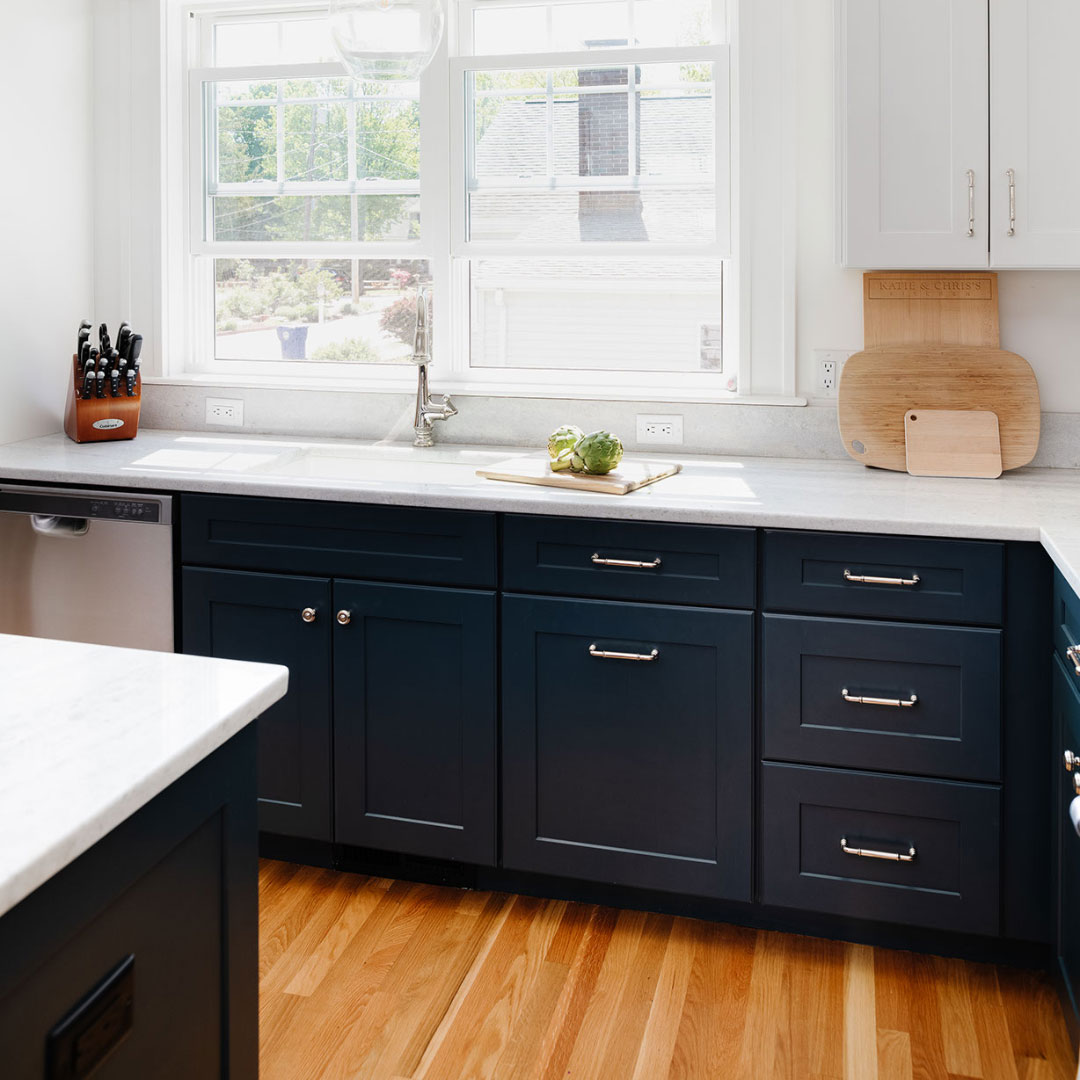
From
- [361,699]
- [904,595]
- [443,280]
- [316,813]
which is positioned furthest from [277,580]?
[904,595]

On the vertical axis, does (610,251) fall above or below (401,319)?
above

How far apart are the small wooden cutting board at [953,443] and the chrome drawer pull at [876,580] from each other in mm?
568

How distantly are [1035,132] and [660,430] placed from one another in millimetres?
1109

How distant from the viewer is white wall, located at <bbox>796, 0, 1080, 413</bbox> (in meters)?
2.69

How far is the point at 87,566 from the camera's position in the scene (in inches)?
106

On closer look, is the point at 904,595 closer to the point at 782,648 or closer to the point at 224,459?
the point at 782,648

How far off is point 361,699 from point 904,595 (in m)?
1.20

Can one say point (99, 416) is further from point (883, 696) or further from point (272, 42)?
point (883, 696)

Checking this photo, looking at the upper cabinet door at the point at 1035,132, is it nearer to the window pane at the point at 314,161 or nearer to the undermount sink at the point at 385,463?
the undermount sink at the point at 385,463

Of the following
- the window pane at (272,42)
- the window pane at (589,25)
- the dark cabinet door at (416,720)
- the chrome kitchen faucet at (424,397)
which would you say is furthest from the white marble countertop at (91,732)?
the window pane at (272,42)

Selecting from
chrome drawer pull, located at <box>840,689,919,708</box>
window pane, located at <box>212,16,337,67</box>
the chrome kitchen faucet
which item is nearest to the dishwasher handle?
the chrome kitchen faucet

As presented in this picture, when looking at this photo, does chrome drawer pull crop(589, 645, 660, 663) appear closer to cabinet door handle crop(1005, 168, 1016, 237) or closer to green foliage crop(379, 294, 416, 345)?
cabinet door handle crop(1005, 168, 1016, 237)

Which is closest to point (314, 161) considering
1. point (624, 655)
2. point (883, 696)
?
point (624, 655)

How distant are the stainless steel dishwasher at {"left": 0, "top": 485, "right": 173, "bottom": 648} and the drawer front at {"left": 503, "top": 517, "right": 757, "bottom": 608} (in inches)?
34.0
